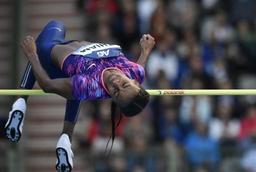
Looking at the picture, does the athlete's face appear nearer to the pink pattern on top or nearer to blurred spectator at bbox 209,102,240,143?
the pink pattern on top

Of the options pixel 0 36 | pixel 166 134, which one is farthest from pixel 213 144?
pixel 0 36

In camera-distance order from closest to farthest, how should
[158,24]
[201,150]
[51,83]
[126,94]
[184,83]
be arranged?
[126,94] < [51,83] < [201,150] < [184,83] < [158,24]

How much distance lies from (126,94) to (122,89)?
2.5 inches

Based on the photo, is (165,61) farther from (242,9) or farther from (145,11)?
(242,9)

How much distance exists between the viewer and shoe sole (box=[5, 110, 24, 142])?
39.7 ft

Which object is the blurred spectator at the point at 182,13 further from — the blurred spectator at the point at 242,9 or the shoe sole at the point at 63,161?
the shoe sole at the point at 63,161

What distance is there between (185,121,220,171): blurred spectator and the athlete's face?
4812 mm

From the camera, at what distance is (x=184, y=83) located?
1689cm

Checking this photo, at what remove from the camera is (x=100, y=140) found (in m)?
16.4

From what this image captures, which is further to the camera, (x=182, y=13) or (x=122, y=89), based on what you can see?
(x=182, y=13)

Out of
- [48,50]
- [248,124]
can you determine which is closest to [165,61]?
[248,124]

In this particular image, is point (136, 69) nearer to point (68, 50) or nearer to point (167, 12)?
point (68, 50)

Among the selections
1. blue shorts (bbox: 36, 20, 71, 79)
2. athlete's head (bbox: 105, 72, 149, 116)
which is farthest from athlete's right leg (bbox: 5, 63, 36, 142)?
athlete's head (bbox: 105, 72, 149, 116)

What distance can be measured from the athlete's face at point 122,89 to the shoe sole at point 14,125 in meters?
1.33
